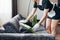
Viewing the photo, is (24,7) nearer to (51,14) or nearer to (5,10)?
(5,10)

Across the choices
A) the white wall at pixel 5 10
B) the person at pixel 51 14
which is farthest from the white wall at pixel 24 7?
the person at pixel 51 14

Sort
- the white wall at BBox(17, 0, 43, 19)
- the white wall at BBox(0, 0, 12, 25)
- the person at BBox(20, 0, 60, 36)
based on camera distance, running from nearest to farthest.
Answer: the person at BBox(20, 0, 60, 36) → the white wall at BBox(0, 0, 12, 25) → the white wall at BBox(17, 0, 43, 19)

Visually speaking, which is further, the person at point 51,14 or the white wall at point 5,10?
the white wall at point 5,10

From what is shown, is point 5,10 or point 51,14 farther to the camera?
point 5,10

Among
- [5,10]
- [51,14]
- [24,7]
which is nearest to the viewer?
[51,14]

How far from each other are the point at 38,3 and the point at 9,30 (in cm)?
150

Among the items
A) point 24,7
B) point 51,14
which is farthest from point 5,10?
point 51,14

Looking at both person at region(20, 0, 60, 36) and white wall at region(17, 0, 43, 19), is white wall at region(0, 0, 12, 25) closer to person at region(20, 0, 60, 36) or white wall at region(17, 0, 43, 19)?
white wall at region(17, 0, 43, 19)

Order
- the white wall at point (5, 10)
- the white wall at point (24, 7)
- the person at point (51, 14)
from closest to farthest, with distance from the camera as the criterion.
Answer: the person at point (51, 14)
the white wall at point (5, 10)
the white wall at point (24, 7)

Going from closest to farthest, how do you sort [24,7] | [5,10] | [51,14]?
[51,14] < [5,10] < [24,7]

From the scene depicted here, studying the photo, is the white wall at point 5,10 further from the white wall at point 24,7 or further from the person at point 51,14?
the person at point 51,14

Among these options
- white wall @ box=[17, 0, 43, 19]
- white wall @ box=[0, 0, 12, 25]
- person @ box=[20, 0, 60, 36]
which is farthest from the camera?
white wall @ box=[17, 0, 43, 19]

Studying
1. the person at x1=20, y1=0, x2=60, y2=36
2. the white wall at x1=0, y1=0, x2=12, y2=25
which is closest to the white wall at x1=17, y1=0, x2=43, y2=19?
the white wall at x1=0, y1=0, x2=12, y2=25

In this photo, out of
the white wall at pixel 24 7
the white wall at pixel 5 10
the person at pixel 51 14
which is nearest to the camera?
the person at pixel 51 14
